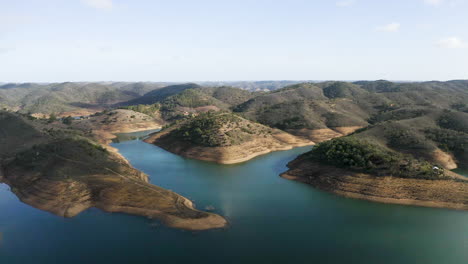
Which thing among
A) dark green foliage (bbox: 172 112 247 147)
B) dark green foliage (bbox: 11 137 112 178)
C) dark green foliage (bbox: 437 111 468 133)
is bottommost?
dark green foliage (bbox: 11 137 112 178)

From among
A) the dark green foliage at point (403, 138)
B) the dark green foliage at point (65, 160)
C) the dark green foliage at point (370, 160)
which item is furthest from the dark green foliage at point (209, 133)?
the dark green foliage at point (403, 138)

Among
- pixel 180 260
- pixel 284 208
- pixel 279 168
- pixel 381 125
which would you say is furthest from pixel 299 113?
pixel 180 260

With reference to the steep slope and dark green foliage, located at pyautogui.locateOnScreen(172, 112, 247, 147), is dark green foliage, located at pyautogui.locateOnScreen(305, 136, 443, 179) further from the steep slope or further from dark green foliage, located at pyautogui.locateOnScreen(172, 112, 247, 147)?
dark green foliage, located at pyautogui.locateOnScreen(172, 112, 247, 147)

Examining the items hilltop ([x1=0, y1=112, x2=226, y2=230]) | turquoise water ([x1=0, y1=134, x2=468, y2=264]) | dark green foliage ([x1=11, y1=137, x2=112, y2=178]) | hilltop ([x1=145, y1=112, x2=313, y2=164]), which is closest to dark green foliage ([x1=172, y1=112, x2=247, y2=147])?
hilltop ([x1=145, y1=112, x2=313, y2=164])

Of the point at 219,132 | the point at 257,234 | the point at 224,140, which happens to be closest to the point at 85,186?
the point at 257,234

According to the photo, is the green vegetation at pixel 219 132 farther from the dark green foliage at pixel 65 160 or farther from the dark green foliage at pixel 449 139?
the dark green foliage at pixel 449 139

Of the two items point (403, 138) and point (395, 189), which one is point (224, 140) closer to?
point (395, 189)
